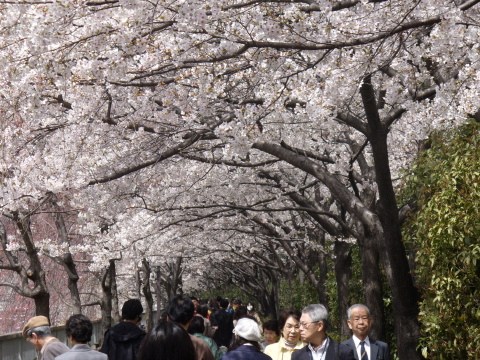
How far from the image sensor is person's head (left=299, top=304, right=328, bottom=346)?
6.37 metres

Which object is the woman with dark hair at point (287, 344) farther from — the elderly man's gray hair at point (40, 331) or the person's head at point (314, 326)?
the elderly man's gray hair at point (40, 331)

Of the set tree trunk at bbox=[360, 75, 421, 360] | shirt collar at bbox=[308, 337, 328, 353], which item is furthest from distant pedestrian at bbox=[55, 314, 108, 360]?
tree trunk at bbox=[360, 75, 421, 360]

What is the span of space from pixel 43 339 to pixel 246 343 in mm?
1747

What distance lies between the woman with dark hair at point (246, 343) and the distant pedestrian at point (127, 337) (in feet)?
3.58

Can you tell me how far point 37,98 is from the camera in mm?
8617

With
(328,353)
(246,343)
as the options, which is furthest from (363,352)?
(246,343)

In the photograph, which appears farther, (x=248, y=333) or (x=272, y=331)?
(x=272, y=331)

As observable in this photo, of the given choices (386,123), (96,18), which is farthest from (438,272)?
(96,18)

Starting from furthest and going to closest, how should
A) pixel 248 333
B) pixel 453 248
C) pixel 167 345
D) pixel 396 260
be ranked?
1. pixel 396 260
2. pixel 453 248
3. pixel 248 333
4. pixel 167 345

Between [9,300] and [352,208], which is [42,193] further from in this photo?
[9,300]

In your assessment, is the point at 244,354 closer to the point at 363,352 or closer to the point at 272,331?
the point at 363,352

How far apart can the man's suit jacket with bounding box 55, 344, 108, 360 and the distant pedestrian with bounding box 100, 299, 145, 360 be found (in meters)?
0.72

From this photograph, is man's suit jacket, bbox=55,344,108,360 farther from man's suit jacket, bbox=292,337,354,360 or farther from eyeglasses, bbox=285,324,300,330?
eyeglasses, bbox=285,324,300,330

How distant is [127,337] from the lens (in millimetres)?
6969
